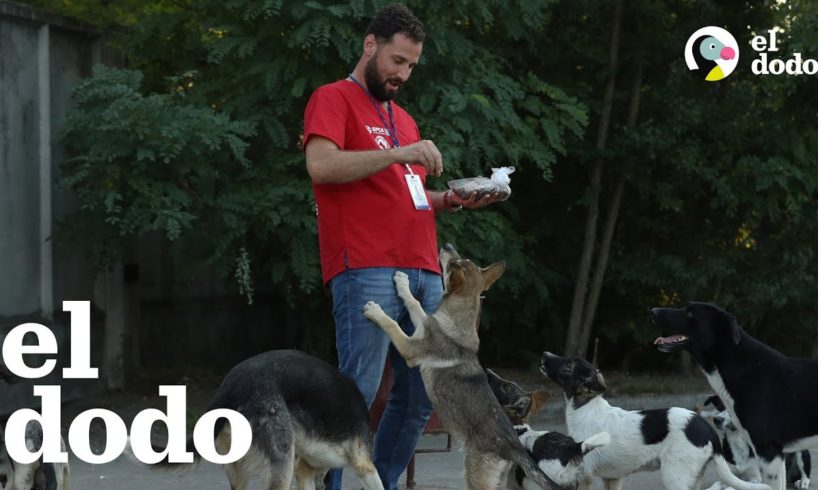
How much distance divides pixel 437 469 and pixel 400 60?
4031 millimetres

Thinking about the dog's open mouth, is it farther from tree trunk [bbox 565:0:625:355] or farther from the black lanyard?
tree trunk [bbox 565:0:625:355]

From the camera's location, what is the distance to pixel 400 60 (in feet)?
21.4

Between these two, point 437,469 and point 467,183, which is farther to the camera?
point 437,469

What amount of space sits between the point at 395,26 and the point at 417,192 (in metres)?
0.88

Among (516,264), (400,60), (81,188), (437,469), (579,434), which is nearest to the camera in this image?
(400,60)

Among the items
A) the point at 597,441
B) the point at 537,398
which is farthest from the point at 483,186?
the point at 537,398

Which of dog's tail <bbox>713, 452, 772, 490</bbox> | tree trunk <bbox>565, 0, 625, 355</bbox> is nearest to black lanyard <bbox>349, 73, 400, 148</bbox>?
dog's tail <bbox>713, 452, 772, 490</bbox>

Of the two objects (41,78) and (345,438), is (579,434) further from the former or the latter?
(41,78)

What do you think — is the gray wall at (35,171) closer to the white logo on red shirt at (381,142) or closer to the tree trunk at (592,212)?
the tree trunk at (592,212)

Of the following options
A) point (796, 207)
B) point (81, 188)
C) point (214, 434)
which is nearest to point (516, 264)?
point (796, 207)

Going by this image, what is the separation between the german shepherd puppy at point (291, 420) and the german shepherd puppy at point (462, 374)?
39cm

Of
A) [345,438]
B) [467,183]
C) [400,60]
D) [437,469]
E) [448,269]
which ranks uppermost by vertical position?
[400,60]

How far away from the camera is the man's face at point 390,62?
21.2 feet

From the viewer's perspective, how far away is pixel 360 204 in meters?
6.52
